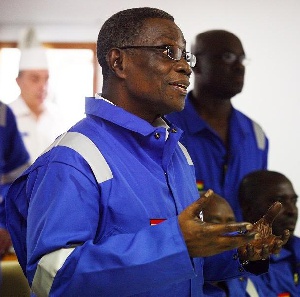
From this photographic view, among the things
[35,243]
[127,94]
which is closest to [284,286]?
[127,94]

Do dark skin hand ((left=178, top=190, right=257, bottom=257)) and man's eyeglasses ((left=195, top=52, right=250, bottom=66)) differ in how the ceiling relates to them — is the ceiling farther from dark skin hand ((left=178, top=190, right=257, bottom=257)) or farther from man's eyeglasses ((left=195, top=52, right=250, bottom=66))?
dark skin hand ((left=178, top=190, right=257, bottom=257))

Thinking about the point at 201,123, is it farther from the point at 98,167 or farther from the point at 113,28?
the point at 98,167

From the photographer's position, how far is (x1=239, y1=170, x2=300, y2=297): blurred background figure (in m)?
2.18

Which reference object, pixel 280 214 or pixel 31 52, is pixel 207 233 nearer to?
pixel 280 214

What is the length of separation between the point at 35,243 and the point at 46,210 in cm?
7

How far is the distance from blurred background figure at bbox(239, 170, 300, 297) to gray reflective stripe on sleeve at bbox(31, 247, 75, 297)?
123 cm

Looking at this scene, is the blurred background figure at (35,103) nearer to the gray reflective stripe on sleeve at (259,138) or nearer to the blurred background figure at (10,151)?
the blurred background figure at (10,151)

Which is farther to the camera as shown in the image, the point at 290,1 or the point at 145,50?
the point at 290,1

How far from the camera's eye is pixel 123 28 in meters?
1.40

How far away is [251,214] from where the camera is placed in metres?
2.25

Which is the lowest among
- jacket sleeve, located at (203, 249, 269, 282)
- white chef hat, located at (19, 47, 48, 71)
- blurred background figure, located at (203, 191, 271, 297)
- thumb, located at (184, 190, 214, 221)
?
blurred background figure, located at (203, 191, 271, 297)

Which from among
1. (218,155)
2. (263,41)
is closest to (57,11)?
(263,41)

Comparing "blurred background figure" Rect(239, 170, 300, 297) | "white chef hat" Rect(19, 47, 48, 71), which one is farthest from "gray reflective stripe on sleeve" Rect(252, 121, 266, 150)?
"white chef hat" Rect(19, 47, 48, 71)

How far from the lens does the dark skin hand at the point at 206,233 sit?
3.31ft
